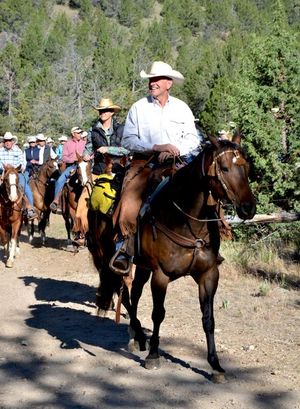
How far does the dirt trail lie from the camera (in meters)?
6.04

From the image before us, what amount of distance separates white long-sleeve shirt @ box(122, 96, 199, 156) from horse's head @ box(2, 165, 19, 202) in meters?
8.12

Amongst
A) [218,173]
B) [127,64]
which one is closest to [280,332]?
[218,173]

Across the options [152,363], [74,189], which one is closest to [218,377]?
[152,363]

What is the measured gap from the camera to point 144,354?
298 inches

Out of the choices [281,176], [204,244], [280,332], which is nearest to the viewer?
[204,244]

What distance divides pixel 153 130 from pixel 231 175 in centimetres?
174

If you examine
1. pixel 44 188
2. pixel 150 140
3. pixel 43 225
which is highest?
pixel 150 140

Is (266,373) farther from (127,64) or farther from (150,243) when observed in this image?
(127,64)

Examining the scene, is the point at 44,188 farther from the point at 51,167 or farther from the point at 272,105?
the point at 272,105

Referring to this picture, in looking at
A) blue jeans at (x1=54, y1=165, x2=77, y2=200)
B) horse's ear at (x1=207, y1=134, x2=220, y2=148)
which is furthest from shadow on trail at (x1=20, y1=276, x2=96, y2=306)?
horse's ear at (x1=207, y1=134, x2=220, y2=148)

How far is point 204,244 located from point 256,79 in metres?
13.7

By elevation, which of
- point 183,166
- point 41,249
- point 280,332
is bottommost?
point 41,249

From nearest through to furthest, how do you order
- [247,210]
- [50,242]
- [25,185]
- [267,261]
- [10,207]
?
1. [247,210]
2. [267,261]
3. [10,207]
4. [25,185]
5. [50,242]

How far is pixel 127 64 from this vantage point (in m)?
67.6
